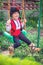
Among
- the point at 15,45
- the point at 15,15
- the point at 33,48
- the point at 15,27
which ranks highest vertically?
the point at 15,15

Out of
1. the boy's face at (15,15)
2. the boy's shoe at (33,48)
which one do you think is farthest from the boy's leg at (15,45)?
the boy's face at (15,15)

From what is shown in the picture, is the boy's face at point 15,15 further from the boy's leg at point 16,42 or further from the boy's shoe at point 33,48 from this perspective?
the boy's shoe at point 33,48

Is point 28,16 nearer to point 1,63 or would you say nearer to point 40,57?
point 40,57

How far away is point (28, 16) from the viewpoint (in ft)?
33.0

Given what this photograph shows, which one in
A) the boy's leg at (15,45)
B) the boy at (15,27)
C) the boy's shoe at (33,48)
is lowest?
the boy's shoe at (33,48)

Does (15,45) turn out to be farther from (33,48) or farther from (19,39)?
(33,48)

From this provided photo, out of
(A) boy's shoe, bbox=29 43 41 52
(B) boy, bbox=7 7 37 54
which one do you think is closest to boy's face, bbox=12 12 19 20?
(B) boy, bbox=7 7 37 54

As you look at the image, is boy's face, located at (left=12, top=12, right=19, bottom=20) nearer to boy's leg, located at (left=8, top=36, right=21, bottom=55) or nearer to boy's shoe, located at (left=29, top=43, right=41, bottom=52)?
boy's leg, located at (left=8, top=36, right=21, bottom=55)

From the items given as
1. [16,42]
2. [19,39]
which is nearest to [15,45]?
[16,42]

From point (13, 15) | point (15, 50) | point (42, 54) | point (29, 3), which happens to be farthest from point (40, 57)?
point (29, 3)

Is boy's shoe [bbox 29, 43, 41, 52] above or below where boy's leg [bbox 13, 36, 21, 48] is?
below

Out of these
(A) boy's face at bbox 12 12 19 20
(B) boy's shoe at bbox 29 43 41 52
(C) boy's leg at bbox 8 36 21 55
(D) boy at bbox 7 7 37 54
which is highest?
(A) boy's face at bbox 12 12 19 20

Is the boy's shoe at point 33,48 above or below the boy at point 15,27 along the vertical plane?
below

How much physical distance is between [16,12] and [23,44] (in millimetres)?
812
